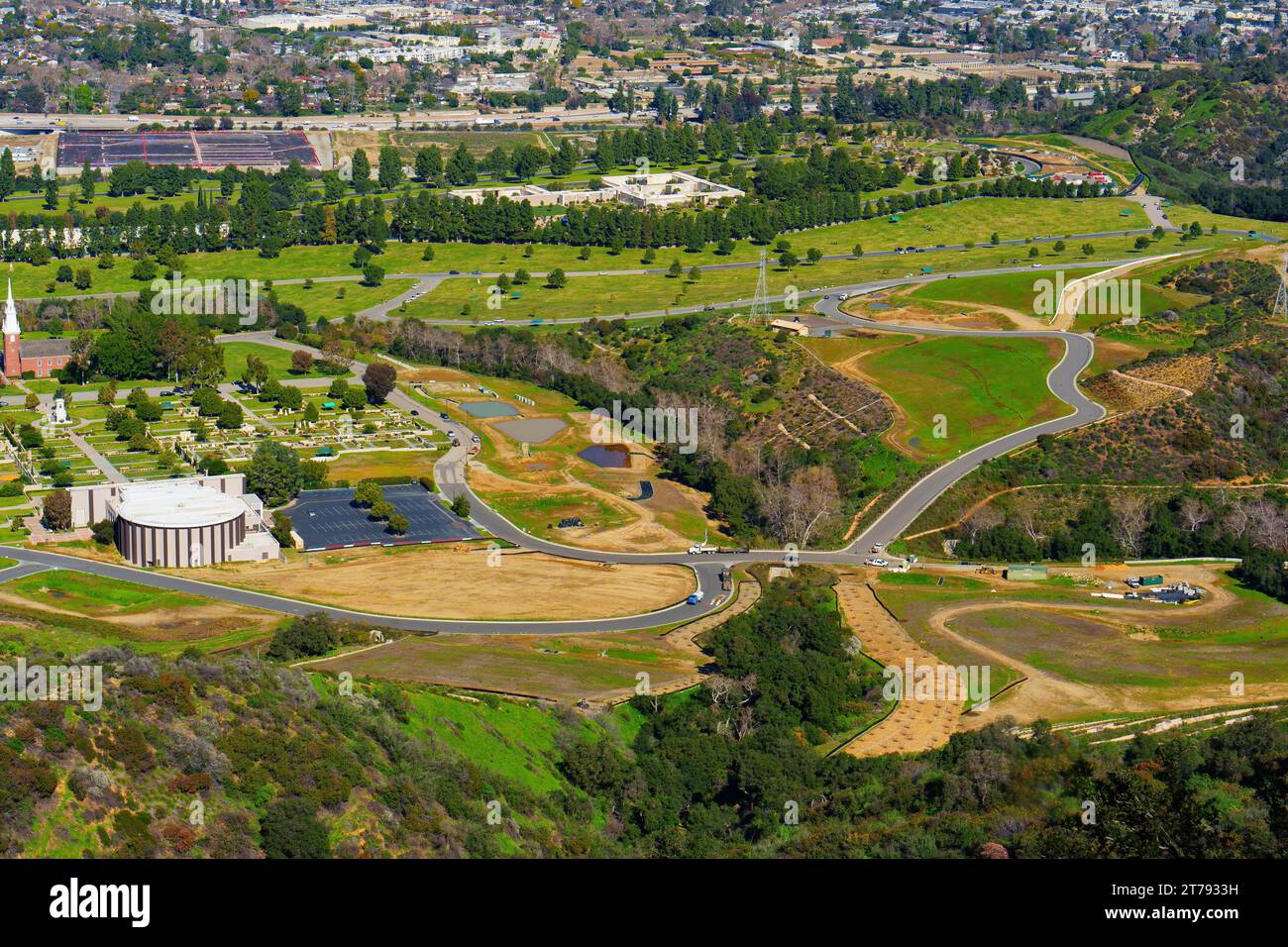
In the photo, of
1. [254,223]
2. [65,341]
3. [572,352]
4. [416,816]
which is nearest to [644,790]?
[416,816]

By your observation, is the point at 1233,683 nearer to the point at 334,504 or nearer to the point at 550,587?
the point at 550,587

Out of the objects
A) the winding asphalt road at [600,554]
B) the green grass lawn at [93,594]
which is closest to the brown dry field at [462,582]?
the winding asphalt road at [600,554]

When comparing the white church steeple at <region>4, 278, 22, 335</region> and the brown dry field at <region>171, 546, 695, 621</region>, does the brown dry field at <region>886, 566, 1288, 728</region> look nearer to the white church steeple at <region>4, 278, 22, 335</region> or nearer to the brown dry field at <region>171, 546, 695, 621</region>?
the brown dry field at <region>171, 546, 695, 621</region>

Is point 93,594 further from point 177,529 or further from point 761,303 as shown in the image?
point 761,303

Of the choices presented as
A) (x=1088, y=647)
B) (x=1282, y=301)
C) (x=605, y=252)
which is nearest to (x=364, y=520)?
(x=1088, y=647)

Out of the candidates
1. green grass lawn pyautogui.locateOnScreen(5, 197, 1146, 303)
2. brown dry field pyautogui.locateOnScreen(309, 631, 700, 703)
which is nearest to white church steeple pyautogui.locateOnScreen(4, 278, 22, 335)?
green grass lawn pyautogui.locateOnScreen(5, 197, 1146, 303)

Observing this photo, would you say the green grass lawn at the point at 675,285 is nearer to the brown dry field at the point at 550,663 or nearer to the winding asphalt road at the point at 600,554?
the winding asphalt road at the point at 600,554
